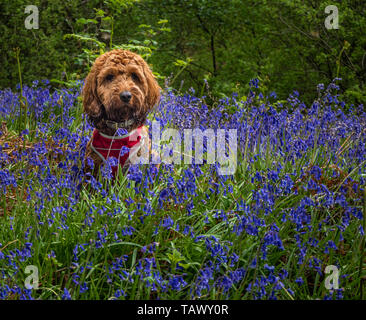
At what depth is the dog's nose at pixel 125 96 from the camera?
3.81 m

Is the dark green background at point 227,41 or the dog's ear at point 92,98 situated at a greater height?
the dark green background at point 227,41

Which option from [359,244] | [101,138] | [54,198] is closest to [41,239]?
[54,198]

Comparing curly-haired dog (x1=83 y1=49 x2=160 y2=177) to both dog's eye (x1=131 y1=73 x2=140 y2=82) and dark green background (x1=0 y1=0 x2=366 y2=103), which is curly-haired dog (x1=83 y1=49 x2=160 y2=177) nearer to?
dog's eye (x1=131 y1=73 x2=140 y2=82)

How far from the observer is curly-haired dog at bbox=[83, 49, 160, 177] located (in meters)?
3.87

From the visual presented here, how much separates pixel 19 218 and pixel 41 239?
0.34 meters

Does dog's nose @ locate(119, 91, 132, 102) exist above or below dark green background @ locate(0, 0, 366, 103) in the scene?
below

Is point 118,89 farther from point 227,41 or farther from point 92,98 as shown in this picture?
point 227,41

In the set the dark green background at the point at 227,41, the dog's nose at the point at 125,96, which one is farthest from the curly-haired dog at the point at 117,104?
the dark green background at the point at 227,41

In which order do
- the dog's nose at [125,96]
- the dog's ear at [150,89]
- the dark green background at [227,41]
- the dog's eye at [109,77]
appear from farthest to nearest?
the dark green background at [227,41] → the dog's ear at [150,89] → the dog's eye at [109,77] → the dog's nose at [125,96]

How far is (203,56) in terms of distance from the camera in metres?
11.2

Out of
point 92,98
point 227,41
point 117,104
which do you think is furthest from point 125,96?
point 227,41

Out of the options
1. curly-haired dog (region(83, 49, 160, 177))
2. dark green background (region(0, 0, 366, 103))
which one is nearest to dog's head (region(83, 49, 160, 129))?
curly-haired dog (region(83, 49, 160, 177))

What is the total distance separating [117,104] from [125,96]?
0.36 feet

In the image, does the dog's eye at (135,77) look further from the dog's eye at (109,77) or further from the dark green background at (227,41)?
the dark green background at (227,41)
